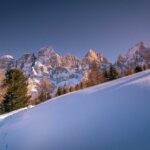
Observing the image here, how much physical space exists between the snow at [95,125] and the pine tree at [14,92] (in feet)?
74.6

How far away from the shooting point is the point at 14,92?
30.7 meters

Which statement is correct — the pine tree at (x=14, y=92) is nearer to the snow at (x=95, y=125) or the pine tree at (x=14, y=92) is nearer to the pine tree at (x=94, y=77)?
the pine tree at (x=94, y=77)

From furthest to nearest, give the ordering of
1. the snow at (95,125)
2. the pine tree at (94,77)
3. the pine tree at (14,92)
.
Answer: the pine tree at (94,77) < the pine tree at (14,92) < the snow at (95,125)

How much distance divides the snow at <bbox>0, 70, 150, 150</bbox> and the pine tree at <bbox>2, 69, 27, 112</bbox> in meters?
22.7

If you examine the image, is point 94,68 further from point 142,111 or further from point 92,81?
point 142,111

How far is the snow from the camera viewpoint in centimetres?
488

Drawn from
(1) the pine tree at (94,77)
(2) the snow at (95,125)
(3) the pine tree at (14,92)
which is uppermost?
(1) the pine tree at (94,77)

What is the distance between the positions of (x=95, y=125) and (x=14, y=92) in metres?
26.7

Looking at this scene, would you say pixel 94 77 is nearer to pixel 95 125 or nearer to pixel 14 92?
pixel 14 92

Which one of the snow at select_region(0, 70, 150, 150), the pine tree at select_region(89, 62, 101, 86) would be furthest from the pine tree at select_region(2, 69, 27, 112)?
the snow at select_region(0, 70, 150, 150)

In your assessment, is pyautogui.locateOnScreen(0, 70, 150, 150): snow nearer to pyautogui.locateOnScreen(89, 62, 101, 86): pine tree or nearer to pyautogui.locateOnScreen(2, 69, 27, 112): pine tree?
pyautogui.locateOnScreen(2, 69, 27, 112): pine tree

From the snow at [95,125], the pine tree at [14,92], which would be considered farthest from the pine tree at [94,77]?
the snow at [95,125]

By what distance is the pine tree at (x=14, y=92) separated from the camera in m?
30.2

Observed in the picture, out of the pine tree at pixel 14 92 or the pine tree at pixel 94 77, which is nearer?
the pine tree at pixel 14 92
